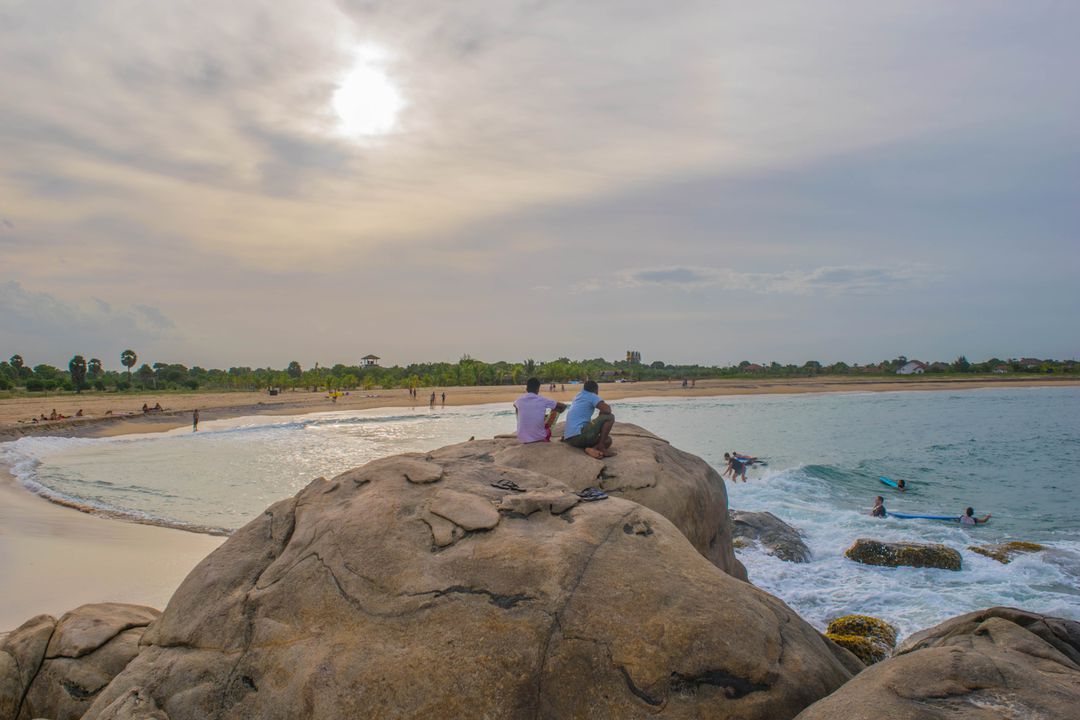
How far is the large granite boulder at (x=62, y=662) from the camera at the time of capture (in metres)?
6.08

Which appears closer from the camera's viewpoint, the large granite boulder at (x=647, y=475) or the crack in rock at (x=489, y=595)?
the crack in rock at (x=489, y=595)

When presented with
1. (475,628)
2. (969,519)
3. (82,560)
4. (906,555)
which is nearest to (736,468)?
(969,519)

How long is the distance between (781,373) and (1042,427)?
8789 centimetres

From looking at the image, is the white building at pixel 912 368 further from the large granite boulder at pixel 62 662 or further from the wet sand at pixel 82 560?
the large granite boulder at pixel 62 662

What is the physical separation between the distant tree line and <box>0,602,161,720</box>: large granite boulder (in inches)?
3138

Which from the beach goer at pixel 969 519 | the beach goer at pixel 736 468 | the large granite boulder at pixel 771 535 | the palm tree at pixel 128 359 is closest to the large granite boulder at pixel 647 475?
the large granite boulder at pixel 771 535

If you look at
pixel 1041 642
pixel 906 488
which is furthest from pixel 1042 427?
pixel 1041 642

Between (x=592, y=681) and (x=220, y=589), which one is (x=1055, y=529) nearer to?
(x=592, y=681)

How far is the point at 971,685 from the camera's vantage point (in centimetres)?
380

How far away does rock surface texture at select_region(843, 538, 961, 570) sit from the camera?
47.3ft

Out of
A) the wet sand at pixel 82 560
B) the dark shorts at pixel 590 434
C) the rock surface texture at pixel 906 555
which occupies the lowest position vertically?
the rock surface texture at pixel 906 555

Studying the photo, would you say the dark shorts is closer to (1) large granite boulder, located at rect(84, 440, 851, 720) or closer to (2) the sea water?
(1) large granite boulder, located at rect(84, 440, 851, 720)

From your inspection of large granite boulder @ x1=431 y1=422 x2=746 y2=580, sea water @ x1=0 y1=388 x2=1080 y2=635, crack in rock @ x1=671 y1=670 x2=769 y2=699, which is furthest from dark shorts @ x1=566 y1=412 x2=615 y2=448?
sea water @ x1=0 y1=388 x2=1080 y2=635

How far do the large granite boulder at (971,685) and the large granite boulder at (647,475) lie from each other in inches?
135
